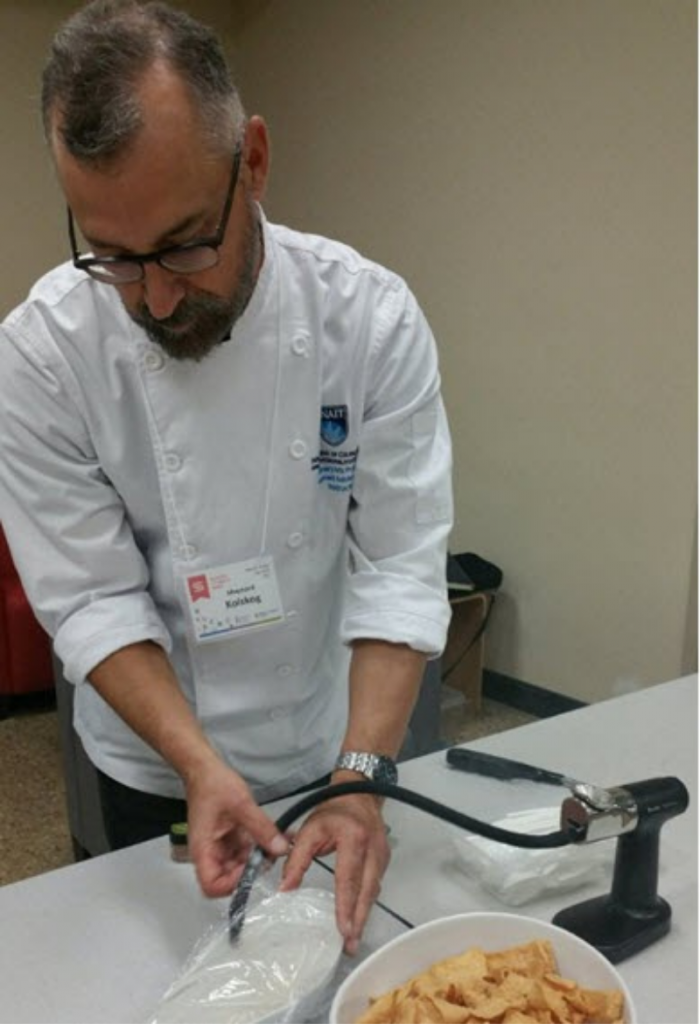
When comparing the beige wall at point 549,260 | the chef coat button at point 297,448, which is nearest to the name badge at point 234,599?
the chef coat button at point 297,448

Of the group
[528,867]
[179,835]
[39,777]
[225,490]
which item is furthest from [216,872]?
[39,777]

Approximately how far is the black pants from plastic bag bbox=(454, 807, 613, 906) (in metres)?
0.29

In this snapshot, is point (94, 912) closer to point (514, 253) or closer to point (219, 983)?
point (219, 983)

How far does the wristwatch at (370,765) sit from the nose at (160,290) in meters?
0.50

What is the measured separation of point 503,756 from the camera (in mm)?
1353

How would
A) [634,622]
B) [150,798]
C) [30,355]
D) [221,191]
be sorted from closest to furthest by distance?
1. [221,191]
2. [30,355]
3. [150,798]
4. [634,622]

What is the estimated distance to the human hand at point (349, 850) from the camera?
945 mm

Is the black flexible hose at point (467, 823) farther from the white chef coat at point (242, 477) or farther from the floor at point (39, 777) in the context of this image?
the floor at point (39, 777)

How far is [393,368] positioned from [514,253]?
76.8 inches

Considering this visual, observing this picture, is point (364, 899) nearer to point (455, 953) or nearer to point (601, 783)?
point (455, 953)

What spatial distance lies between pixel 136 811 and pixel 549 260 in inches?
83.4

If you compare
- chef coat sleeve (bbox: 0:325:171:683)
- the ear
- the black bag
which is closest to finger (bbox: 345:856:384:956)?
chef coat sleeve (bbox: 0:325:171:683)

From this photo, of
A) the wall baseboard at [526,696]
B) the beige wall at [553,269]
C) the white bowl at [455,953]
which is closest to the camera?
the white bowl at [455,953]

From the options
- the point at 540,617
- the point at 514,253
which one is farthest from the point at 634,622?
the point at 514,253
